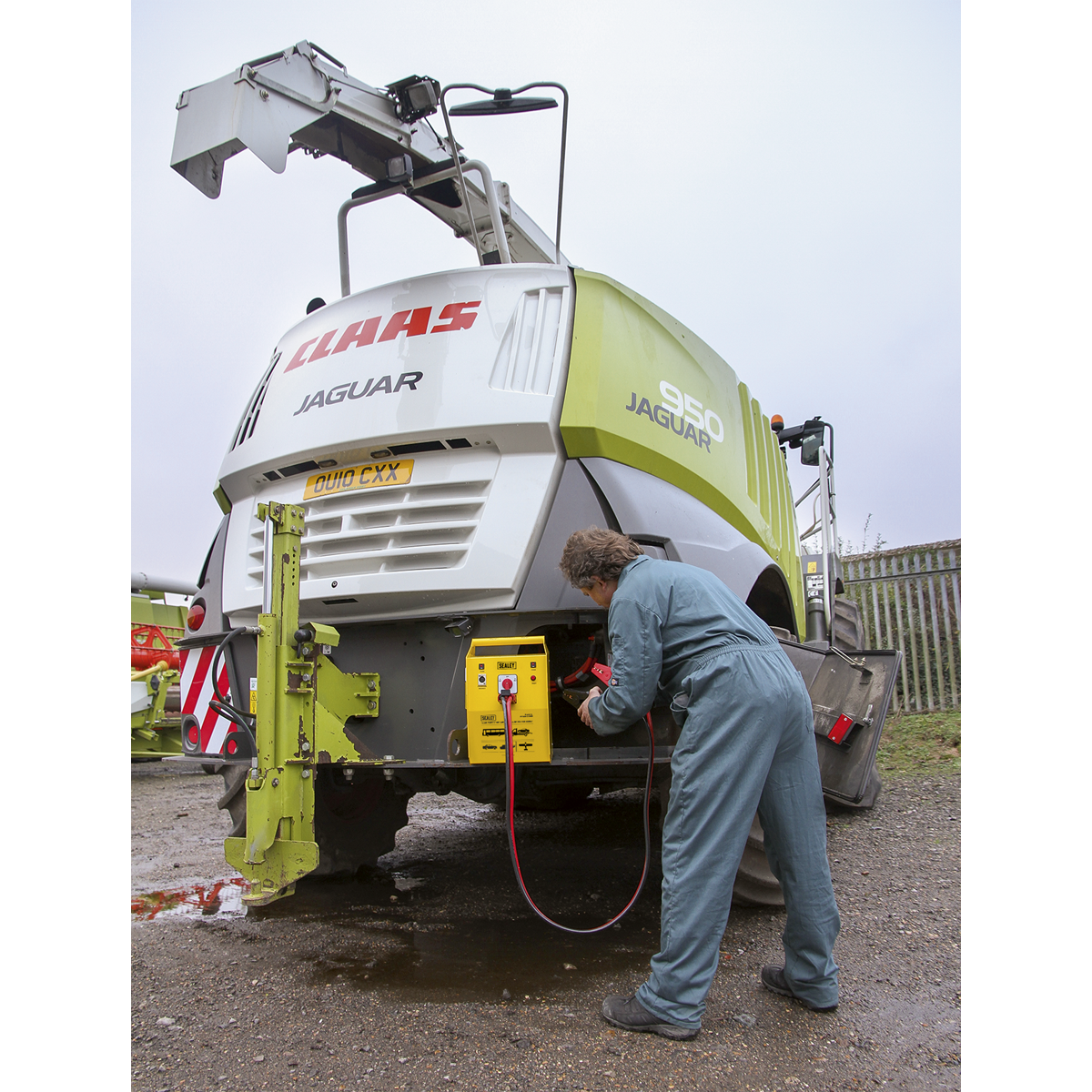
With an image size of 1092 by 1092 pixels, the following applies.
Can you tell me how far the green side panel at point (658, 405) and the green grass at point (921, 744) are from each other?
120 inches

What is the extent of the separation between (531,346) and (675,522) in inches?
32.5

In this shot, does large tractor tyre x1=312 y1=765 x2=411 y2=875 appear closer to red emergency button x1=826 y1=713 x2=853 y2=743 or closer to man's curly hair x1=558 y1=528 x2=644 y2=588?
man's curly hair x1=558 y1=528 x2=644 y2=588

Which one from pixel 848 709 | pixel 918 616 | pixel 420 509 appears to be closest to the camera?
pixel 420 509

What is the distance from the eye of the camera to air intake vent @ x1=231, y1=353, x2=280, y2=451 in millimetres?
3506

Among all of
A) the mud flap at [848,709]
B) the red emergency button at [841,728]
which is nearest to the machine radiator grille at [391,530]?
the mud flap at [848,709]

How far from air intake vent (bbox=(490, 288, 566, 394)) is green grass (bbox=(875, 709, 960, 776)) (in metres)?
4.31

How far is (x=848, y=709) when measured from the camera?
15.3 ft

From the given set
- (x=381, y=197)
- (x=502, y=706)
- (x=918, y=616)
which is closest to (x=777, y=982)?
(x=502, y=706)

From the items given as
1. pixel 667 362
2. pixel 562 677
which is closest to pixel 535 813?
pixel 562 677

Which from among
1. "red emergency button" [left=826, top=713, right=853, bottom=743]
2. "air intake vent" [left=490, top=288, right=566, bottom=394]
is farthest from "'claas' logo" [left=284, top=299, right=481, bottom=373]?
"red emergency button" [left=826, top=713, right=853, bottom=743]

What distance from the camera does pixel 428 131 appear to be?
12.5 feet

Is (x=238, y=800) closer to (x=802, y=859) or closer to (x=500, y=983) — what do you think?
(x=500, y=983)

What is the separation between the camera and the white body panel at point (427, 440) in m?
2.79

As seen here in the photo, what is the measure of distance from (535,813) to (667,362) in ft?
13.2
